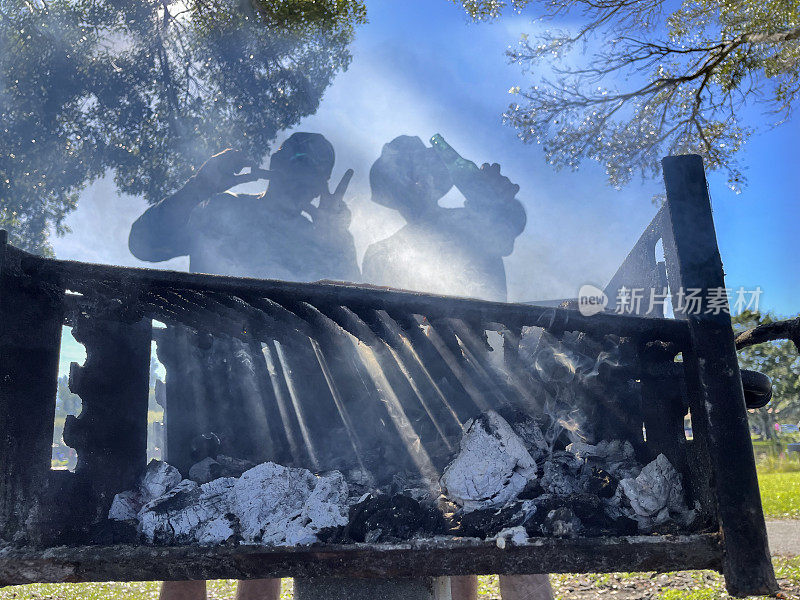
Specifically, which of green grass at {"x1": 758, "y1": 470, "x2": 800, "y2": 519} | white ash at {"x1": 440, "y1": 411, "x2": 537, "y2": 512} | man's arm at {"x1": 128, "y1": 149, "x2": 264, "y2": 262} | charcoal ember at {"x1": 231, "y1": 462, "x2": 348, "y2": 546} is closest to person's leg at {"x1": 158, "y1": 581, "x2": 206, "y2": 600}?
charcoal ember at {"x1": 231, "y1": 462, "x2": 348, "y2": 546}

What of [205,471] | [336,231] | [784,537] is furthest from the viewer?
[336,231]

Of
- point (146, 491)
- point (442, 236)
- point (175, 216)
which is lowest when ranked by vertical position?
point (146, 491)

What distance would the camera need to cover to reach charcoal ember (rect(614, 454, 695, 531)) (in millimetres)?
2521

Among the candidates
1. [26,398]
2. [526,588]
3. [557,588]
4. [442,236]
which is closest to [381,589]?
[26,398]

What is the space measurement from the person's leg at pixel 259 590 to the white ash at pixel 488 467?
12.2 ft

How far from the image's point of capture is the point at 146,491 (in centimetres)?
307

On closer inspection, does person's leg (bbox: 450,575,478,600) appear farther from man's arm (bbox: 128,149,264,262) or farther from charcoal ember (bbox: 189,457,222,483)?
man's arm (bbox: 128,149,264,262)

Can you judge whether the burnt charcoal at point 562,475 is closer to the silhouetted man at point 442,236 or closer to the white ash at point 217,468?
the white ash at point 217,468

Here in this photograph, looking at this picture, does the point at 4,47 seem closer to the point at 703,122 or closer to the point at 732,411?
the point at 703,122

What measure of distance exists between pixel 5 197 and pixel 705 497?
20.5 metres

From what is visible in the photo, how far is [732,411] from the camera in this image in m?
2.31

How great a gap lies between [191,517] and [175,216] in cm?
1722

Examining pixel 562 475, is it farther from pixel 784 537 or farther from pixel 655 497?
pixel 784 537

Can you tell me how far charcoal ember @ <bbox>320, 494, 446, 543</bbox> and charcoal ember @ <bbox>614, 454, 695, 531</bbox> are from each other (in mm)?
912
